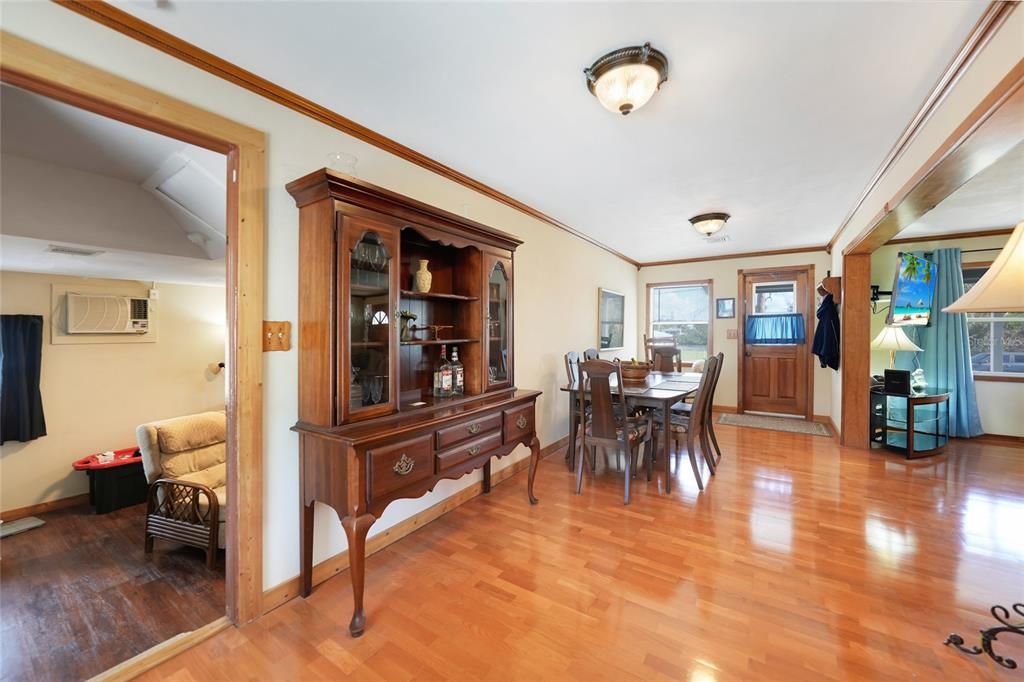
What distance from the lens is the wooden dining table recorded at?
126 inches

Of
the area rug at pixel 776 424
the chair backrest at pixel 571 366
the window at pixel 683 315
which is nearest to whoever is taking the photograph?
the chair backrest at pixel 571 366

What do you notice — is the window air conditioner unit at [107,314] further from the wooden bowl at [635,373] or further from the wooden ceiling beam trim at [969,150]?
the wooden ceiling beam trim at [969,150]

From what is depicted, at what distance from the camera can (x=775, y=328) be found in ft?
19.3

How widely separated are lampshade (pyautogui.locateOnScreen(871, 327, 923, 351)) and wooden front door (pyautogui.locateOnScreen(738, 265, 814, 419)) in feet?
4.59

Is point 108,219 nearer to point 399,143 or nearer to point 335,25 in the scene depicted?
point 399,143

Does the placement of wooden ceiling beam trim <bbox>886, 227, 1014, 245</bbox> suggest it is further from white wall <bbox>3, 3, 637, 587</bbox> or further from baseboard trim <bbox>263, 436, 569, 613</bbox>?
baseboard trim <bbox>263, 436, 569, 613</bbox>


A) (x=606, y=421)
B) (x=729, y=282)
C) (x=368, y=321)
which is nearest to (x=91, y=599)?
(x=368, y=321)

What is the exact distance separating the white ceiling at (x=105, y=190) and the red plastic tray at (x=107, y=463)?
65.4 inches

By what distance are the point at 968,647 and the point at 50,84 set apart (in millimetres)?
3981

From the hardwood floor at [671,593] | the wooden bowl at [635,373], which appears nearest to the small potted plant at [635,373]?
the wooden bowl at [635,373]

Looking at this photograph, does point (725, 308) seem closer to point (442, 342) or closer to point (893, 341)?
point (893, 341)

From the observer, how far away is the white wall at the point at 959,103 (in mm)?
1430

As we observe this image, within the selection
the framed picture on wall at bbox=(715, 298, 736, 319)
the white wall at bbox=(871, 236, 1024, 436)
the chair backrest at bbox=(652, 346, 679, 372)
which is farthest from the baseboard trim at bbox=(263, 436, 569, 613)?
the white wall at bbox=(871, 236, 1024, 436)

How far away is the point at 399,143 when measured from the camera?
246cm
